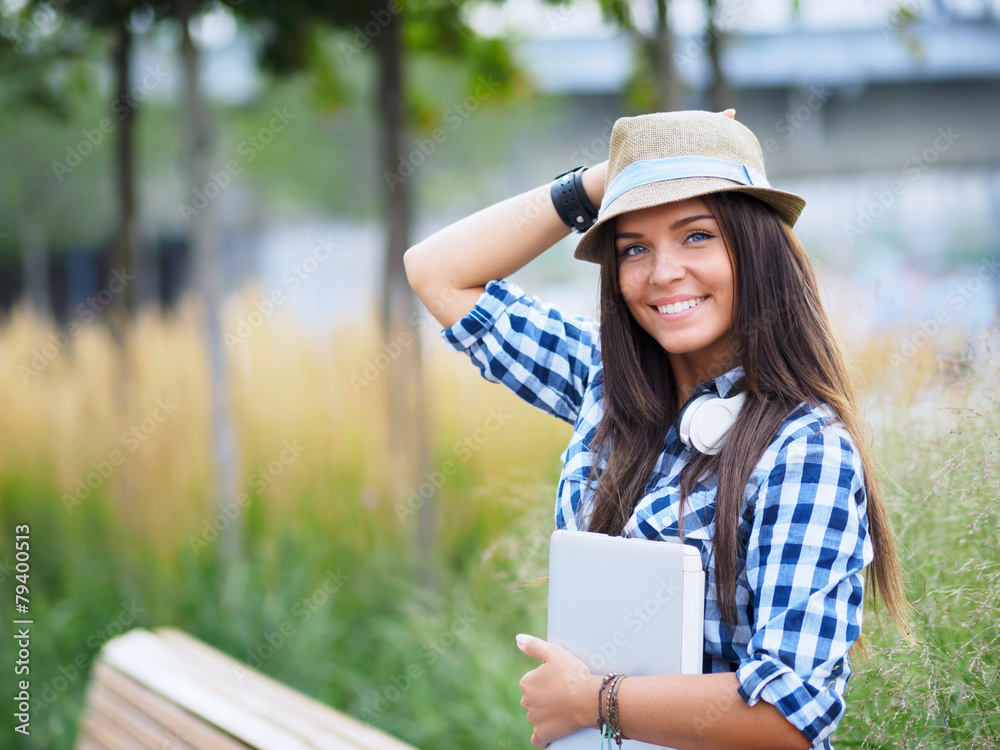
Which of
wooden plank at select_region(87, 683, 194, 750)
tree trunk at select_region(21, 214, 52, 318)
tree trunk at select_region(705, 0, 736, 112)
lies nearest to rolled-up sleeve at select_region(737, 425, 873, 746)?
wooden plank at select_region(87, 683, 194, 750)

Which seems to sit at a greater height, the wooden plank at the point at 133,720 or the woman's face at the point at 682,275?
the woman's face at the point at 682,275

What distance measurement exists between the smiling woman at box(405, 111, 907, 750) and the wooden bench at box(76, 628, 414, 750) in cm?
79

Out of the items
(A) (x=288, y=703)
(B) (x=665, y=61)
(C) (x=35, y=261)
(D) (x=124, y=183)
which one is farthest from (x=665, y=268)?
(C) (x=35, y=261)

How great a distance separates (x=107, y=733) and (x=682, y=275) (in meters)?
1.77

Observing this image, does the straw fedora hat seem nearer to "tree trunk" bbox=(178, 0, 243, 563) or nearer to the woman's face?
the woman's face

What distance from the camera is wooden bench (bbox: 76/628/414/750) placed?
71.2 inches

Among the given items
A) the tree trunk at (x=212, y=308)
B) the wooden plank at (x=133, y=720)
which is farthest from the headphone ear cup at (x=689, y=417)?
the tree trunk at (x=212, y=308)

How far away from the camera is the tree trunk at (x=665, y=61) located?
2.86 metres

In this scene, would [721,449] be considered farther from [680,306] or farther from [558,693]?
[558,693]

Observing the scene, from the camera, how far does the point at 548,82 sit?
311 inches

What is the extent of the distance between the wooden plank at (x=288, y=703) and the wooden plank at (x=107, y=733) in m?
0.21

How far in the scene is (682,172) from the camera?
1194mm

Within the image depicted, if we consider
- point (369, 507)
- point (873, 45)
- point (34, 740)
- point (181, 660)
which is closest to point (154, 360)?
point (369, 507)

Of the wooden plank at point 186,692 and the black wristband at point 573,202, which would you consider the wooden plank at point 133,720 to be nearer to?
the wooden plank at point 186,692
